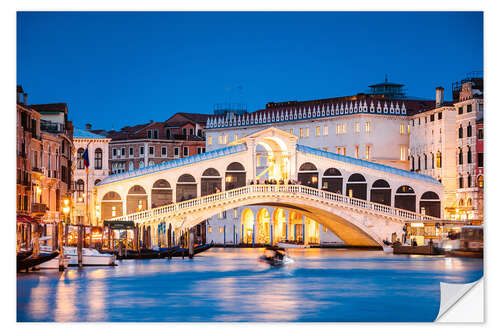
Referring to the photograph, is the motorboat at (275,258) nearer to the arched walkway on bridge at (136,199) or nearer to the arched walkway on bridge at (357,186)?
the arched walkway on bridge at (136,199)

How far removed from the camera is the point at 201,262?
2520 centimetres

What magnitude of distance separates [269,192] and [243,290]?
32.9ft

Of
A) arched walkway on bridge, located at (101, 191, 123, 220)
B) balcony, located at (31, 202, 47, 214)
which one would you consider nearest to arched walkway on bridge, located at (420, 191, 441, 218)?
arched walkway on bridge, located at (101, 191, 123, 220)

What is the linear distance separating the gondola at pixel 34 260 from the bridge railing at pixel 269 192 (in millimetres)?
6133

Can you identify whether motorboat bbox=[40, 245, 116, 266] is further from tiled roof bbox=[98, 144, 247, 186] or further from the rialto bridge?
tiled roof bbox=[98, 144, 247, 186]

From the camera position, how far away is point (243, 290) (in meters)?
18.2

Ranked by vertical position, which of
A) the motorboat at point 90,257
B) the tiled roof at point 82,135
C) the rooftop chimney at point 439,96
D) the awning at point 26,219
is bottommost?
the motorboat at point 90,257

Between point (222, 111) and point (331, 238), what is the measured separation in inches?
291

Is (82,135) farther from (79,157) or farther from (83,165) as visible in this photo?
(83,165)

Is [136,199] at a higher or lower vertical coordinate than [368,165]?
lower

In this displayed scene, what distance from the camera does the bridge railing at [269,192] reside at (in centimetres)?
2700

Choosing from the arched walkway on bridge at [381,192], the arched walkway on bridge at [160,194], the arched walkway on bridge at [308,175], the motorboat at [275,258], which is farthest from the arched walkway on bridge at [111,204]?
the arched walkway on bridge at [381,192]

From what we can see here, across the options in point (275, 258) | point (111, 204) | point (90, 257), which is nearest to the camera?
point (90, 257)

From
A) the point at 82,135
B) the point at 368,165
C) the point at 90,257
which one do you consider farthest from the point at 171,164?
the point at 90,257
